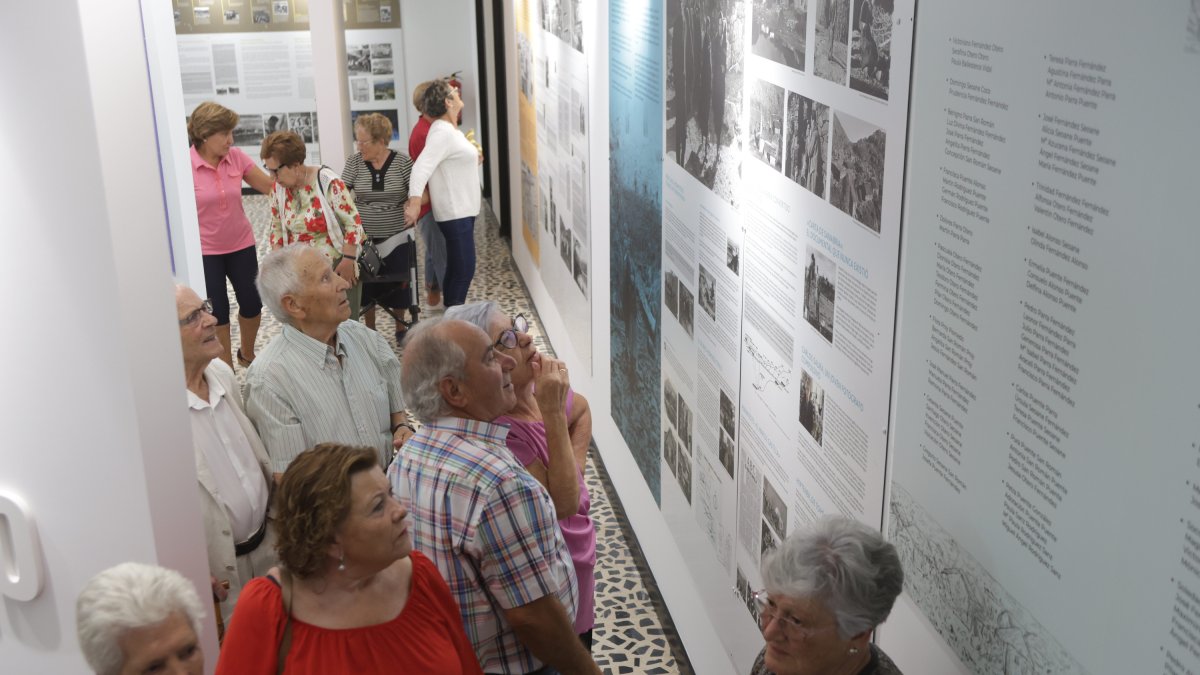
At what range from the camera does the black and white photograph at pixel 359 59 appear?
52.3ft

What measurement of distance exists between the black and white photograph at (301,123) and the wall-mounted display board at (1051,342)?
1454 cm

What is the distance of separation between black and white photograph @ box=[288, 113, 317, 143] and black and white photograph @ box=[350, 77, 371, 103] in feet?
2.25

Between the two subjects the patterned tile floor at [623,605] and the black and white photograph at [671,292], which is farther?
the patterned tile floor at [623,605]

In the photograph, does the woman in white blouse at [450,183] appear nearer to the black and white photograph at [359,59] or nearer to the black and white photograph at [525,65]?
the black and white photograph at [525,65]

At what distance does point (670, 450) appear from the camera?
185 inches

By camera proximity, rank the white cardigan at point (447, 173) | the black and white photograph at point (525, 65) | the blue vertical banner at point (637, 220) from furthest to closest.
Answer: the black and white photograph at point (525, 65), the white cardigan at point (447, 173), the blue vertical banner at point (637, 220)

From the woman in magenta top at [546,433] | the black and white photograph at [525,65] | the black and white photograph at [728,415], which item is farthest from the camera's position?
the black and white photograph at [525,65]

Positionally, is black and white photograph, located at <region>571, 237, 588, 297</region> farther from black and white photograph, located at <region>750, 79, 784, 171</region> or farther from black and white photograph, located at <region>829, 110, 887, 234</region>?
black and white photograph, located at <region>829, 110, 887, 234</region>

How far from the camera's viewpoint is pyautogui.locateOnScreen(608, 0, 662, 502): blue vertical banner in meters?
4.67

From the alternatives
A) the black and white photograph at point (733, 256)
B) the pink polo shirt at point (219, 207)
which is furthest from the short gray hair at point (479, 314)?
the pink polo shirt at point (219, 207)

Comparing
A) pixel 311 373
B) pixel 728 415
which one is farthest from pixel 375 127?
pixel 728 415

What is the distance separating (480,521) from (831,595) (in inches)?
34.8

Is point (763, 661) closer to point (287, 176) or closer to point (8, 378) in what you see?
point (8, 378)

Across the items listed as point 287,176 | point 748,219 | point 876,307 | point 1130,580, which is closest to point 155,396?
point 748,219
